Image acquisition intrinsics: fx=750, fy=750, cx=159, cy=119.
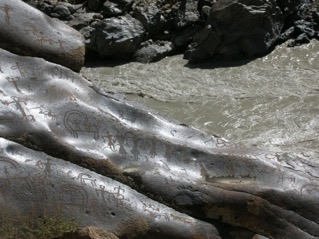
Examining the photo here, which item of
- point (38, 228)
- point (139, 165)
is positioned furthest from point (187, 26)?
Answer: point (38, 228)

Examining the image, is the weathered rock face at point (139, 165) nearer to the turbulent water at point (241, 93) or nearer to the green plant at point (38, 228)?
the green plant at point (38, 228)

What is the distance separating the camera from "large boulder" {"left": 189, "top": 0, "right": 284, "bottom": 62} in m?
10.6

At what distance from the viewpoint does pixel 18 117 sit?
3734 mm

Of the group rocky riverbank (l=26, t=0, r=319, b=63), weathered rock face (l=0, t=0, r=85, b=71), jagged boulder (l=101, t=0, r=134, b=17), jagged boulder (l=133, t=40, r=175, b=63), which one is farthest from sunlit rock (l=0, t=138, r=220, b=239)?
jagged boulder (l=101, t=0, r=134, b=17)

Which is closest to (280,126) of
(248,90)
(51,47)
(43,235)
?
(248,90)

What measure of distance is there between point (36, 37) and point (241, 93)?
535cm


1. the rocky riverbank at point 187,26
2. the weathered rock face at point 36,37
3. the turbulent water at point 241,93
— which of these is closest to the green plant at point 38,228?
the weathered rock face at point 36,37

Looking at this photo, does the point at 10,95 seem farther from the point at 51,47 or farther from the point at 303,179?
the point at 303,179

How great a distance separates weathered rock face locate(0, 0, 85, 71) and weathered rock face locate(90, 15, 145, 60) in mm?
6530

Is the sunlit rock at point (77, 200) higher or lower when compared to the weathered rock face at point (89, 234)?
higher

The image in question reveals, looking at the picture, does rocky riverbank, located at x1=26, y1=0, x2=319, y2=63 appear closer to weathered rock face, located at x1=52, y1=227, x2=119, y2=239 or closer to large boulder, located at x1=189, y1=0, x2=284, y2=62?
large boulder, located at x1=189, y1=0, x2=284, y2=62

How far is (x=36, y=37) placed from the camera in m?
4.25

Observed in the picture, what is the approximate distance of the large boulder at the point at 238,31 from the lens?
34.8 feet

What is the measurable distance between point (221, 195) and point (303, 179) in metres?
0.47
